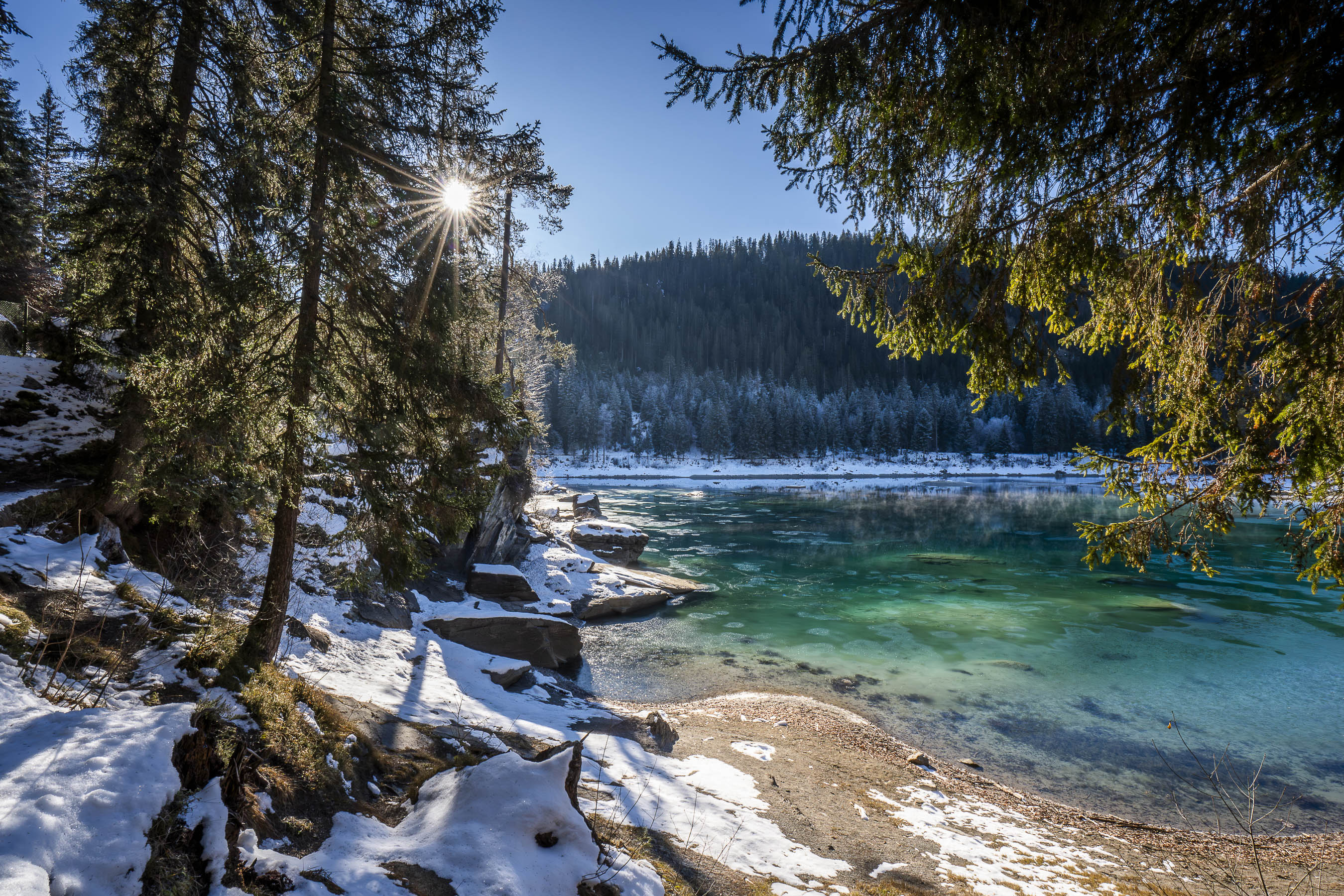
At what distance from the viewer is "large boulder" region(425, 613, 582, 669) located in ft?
38.7

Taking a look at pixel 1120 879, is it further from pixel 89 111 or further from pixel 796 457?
pixel 796 457

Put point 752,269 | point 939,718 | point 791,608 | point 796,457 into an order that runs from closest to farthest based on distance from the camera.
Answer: point 939,718 < point 791,608 < point 796,457 < point 752,269

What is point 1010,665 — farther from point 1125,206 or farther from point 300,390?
point 300,390

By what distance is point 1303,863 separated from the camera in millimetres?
6746

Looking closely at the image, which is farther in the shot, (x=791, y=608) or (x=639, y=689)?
(x=791, y=608)

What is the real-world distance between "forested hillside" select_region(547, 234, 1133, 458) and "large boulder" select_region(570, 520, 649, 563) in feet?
63.9

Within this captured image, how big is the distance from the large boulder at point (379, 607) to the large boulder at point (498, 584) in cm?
292

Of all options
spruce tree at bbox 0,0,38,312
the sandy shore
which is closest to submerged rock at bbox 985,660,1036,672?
the sandy shore

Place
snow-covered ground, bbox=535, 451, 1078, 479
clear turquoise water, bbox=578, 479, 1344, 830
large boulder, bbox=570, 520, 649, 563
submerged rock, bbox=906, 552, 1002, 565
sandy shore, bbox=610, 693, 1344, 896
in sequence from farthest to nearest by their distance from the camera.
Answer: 1. snow-covered ground, bbox=535, 451, 1078, 479
2. submerged rock, bbox=906, 552, 1002, 565
3. large boulder, bbox=570, 520, 649, 563
4. clear turquoise water, bbox=578, 479, 1344, 830
5. sandy shore, bbox=610, 693, 1344, 896

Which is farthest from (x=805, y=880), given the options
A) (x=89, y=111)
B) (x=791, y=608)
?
(x=791, y=608)

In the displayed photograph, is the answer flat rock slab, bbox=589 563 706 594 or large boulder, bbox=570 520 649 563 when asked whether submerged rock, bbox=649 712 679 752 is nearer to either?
flat rock slab, bbox=589 563 706 594

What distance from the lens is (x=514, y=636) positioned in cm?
1233

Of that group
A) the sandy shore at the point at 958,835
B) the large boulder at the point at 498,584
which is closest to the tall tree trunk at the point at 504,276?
the large boulder at the point at 498,584

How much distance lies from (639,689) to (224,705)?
27.9 ft
